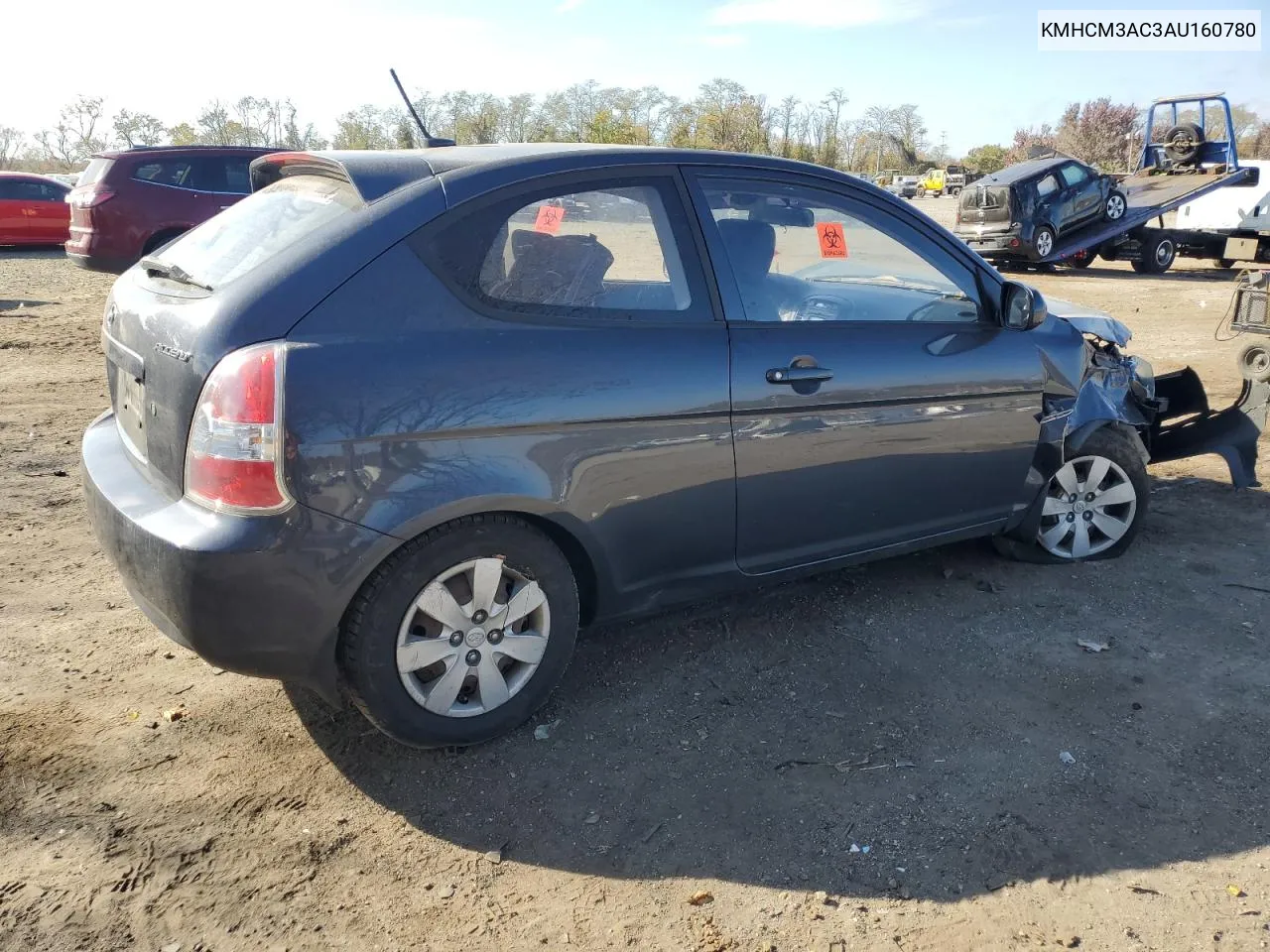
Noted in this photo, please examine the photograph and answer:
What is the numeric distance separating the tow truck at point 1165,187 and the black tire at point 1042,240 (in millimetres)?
105

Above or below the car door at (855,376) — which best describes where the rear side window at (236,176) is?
above

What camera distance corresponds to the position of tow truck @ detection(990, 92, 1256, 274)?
18.6 metres

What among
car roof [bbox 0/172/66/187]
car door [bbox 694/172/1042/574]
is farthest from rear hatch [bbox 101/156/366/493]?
car roof [bbox 0/172/66/187]

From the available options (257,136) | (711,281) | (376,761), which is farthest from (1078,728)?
(257,136)

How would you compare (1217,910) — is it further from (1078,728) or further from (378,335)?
(378,335)

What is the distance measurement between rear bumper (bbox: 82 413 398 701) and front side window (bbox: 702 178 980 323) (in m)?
1.61

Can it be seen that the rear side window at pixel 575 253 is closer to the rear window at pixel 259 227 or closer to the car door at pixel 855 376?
the car door at pixel 855 376

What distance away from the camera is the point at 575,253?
3.28 metres

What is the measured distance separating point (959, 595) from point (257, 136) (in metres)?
57.4

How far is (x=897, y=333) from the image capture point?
3.86 meters

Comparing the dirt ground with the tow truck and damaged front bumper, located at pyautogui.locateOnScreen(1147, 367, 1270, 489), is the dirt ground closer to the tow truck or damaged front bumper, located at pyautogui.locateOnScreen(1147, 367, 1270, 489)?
damaged front bumper, located at pyautogui.locateOnScreen(1147, 367, 1270, 489)

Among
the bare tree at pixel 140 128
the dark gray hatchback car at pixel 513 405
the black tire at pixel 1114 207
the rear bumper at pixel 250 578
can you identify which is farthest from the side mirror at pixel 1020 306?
the bare tree at pixel 140 128

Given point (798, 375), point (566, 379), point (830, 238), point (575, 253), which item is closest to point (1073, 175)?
point (830, 238)

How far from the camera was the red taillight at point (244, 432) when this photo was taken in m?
2.66
